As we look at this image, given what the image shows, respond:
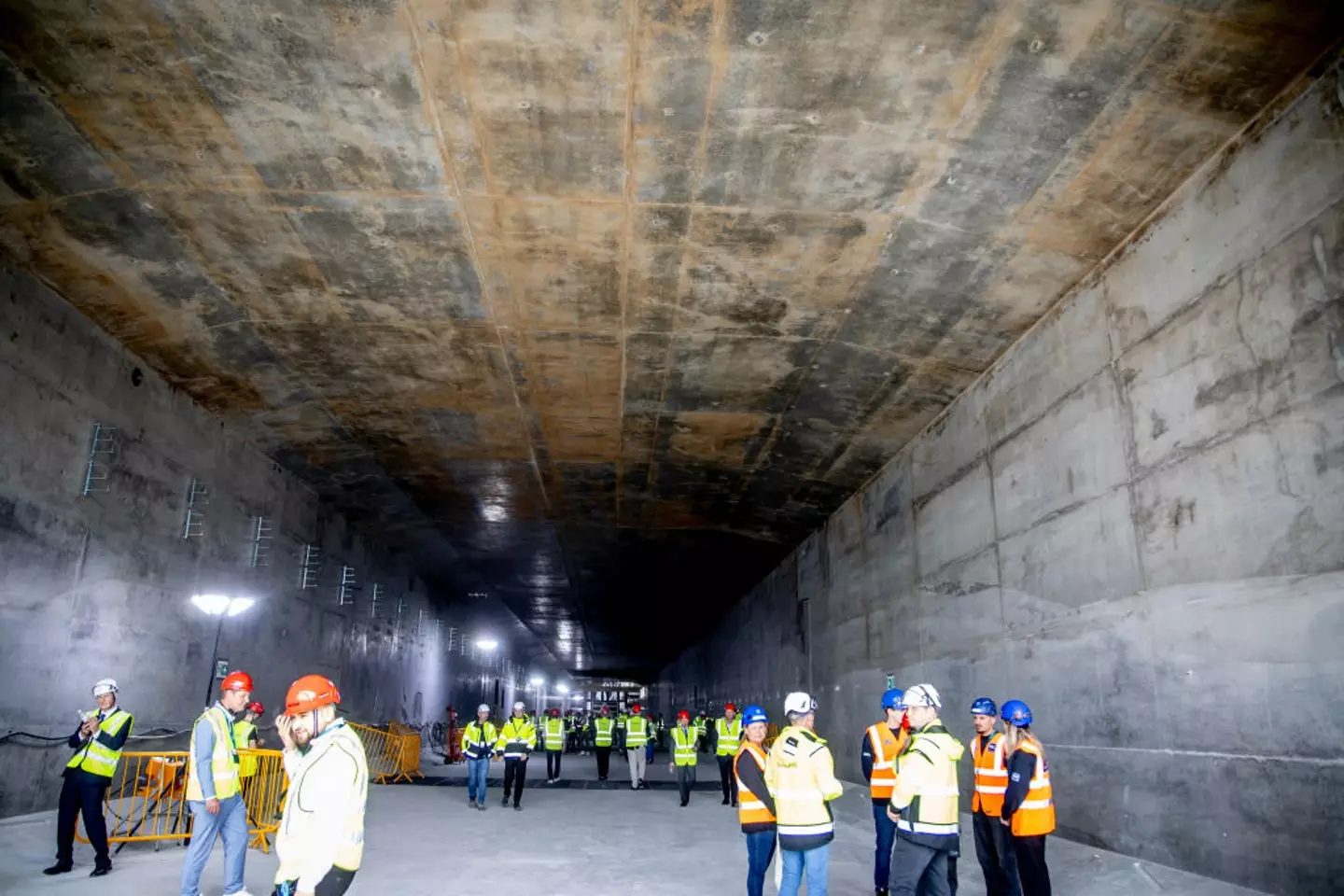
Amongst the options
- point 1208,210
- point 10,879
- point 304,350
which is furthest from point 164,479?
point 1208,210

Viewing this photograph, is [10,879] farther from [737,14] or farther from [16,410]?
[737,14]

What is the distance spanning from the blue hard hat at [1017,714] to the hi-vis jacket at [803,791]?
1.55 meters

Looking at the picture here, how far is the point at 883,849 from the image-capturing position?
8.09m

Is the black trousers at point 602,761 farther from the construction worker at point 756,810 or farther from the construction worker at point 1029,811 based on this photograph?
the construction worker at point 1029,811

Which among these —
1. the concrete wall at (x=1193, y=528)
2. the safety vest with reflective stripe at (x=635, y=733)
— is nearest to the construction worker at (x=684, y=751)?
the safety vest with reflective stripe at (x=635, y=733)

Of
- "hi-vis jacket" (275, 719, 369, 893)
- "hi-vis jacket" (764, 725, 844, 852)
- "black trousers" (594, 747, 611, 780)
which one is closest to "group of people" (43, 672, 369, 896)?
"hi-vis jacket" (275, 719, 369, 893)

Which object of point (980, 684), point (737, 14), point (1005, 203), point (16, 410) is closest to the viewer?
point (737, 14)

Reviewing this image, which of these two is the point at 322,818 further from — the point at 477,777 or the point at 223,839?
the point at 477,777

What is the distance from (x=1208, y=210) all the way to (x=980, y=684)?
6610 mm

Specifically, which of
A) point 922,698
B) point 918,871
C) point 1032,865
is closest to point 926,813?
point 918,871

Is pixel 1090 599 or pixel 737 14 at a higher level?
pixel 737 14

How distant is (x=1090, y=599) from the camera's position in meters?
9.22

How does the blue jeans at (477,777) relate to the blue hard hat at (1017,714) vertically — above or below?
below

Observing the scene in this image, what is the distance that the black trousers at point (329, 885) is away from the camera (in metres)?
3.96
